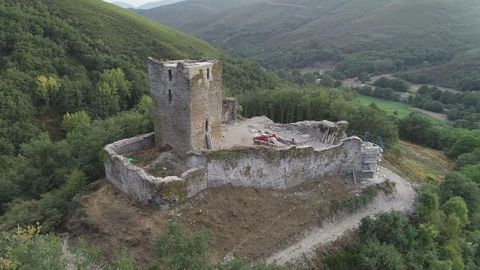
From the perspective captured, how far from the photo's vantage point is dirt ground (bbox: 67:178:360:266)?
74.6 ft

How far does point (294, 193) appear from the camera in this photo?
27500mm

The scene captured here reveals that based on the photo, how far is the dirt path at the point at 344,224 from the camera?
961 inches

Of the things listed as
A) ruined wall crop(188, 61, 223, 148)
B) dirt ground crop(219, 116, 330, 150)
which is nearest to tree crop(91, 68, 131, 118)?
dirt ground crop(219, 116, 330, 150)

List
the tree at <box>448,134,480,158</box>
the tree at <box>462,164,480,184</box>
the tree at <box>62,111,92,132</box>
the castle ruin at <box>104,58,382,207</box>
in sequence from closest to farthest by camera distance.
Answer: the castle ruin at <box>104,58,382,207</box>
the tree at <box>462,164,480,184</box>
the tree at <box>62,111,92,132</box>
the tree at <box>448,134,480,158</box>

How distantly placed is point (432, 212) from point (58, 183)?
29.1 metres

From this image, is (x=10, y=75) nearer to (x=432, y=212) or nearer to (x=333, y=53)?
(x=432, y=212)

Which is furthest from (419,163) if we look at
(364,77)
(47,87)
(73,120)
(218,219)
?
(364,77)

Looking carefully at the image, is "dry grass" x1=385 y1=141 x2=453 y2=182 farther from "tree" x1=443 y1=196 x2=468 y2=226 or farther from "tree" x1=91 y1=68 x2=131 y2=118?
"tree" x1=91 y1=68 x2=131 y2=118

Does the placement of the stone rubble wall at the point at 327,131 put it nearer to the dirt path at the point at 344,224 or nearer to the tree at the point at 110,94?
the dirt path at the point at 344,224

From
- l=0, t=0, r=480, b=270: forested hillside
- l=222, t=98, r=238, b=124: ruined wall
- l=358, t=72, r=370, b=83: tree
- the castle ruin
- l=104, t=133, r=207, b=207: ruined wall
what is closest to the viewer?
l=0, t=0, r=480, b=270: forested hillside

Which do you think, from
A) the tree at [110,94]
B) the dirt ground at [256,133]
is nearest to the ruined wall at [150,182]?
the dirt ground at [256,133]

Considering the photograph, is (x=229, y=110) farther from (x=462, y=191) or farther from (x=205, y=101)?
(x=462, y=191)

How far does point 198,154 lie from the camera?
994 inches

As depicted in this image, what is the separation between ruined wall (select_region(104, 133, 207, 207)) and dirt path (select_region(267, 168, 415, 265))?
646cm
